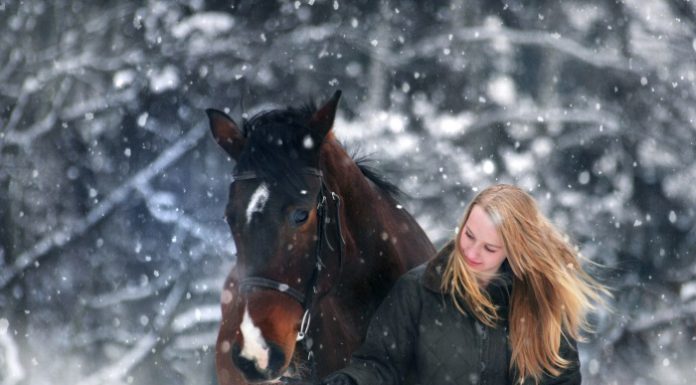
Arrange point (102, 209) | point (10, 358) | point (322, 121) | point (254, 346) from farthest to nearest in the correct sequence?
1. point (102, 209)
2. point (10, 358)
3. point (322, 121)
4. point (254, 346)

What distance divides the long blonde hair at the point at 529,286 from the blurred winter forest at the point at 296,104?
315 cm

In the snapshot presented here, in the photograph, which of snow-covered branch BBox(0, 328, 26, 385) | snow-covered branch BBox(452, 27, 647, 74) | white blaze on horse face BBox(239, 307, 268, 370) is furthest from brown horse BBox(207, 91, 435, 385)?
snow-covered branch BBox(0, 328, 26, 385)

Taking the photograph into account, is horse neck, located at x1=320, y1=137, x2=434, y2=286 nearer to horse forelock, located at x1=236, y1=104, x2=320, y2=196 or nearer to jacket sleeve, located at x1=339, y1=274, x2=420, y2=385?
horse forelock, located at x1=236, y1=104, x2=320, y2=196

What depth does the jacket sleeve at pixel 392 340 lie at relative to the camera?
2348mm

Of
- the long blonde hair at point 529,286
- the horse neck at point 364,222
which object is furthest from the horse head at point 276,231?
the long blonde hair at point 529,286

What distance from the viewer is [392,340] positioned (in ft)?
7.77

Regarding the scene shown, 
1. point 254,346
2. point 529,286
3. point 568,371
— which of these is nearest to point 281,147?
point 254,346

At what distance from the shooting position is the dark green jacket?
2.37 m

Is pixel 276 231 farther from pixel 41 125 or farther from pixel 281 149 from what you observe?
pixel 41 125

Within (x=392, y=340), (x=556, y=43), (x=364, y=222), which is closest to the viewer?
(x=392, y=340)

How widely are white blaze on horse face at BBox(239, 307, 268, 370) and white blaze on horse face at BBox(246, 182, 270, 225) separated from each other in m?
0.35

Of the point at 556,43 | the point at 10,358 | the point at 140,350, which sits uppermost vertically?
the point at 556,43

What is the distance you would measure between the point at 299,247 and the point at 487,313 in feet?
2.15

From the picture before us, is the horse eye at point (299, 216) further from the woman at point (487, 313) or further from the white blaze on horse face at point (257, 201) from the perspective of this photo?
the woman at point (487, 313)
